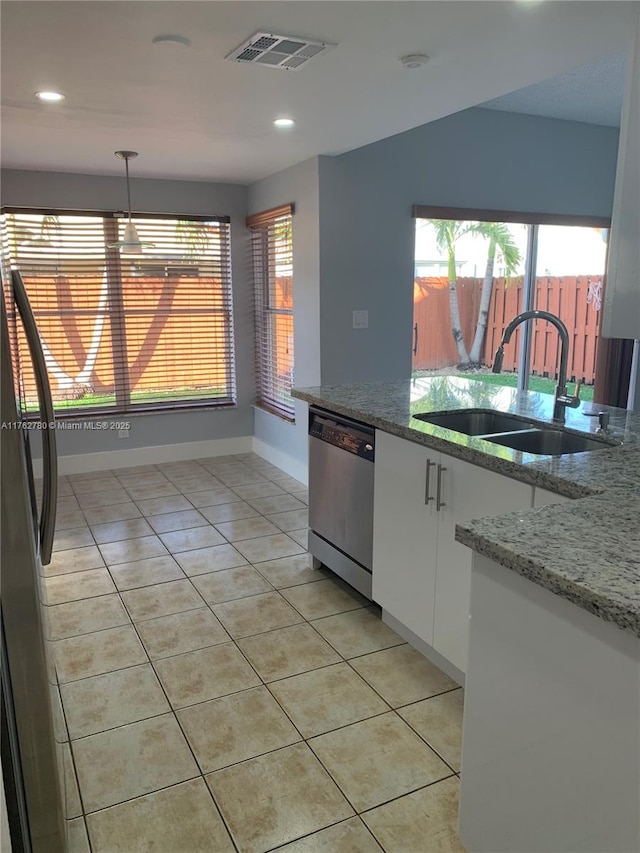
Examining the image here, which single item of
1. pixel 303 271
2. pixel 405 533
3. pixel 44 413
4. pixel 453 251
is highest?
pixel 453 251

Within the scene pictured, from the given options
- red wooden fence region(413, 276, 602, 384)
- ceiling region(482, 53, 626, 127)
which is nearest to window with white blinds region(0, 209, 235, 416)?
red wooden fence region(413, 276, 602, 384)

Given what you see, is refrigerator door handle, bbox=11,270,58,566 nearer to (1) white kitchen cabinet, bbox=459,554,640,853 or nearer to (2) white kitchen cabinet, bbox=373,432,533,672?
(1) white kitchen cabinet, bbox=459,554,640,853

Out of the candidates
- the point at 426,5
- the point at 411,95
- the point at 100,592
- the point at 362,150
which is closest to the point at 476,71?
the point at 411,95

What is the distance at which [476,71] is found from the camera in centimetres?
267

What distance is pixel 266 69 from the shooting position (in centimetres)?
262

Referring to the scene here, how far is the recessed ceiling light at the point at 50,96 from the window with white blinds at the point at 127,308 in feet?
6.98

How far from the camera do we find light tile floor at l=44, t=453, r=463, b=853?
1.84 meters

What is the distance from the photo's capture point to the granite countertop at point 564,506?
4.06ft

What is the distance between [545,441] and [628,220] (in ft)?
2.81

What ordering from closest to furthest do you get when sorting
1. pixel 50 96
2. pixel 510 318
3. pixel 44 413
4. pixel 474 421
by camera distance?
pixel 44 413 → pixel 474 421 → pixel 50 96 → pixel 510 318

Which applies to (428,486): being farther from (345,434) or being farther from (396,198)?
(396,198)

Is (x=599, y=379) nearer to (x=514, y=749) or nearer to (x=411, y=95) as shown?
(x=411, y=95)

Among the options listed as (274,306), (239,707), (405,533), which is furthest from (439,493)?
(274,306)

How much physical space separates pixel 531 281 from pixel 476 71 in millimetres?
3226
